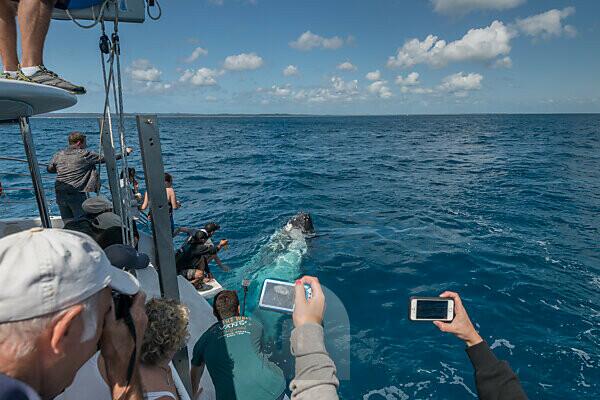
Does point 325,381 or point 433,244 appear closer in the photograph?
point 325,381

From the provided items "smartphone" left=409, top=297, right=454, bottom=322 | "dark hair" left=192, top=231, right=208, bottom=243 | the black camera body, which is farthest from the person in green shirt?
"dark hair" left=192, top=231, right=208, bottom=243

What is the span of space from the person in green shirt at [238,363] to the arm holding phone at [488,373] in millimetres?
1739

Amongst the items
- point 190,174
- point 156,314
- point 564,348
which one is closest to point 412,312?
point 156,314

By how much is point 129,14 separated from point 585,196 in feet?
60.5

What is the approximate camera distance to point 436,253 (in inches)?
406

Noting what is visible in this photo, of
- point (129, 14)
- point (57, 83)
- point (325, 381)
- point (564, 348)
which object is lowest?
point (564, 348)

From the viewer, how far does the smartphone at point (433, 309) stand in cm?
253

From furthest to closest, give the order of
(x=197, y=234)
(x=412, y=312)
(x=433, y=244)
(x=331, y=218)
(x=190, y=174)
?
(x=190, y=174)
(x=331, y=218)
(x=433, y=244)
(x=197, y=234)
(x=412, y=312)

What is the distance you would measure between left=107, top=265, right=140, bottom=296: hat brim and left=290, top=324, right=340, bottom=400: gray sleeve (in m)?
0.81

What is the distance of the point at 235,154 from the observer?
32906mm

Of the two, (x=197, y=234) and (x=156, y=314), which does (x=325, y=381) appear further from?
(x=197, y=234)

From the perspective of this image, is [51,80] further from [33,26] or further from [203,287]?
[203,287]

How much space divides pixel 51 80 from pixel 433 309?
3.48m

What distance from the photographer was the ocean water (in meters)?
5.87
